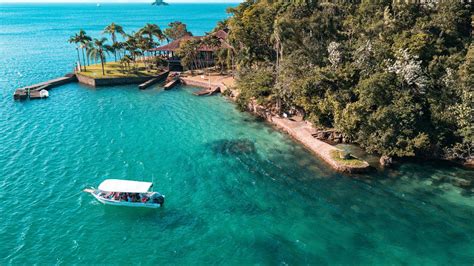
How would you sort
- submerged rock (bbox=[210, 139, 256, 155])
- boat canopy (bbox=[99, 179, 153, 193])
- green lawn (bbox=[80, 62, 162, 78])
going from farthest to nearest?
green lawn (bbox=[80, 62, 162, 78]) < submerged rock (bbox=[210, 139, 256, 155]) < boat canopy (bbox=[99, 179, 153, 193])

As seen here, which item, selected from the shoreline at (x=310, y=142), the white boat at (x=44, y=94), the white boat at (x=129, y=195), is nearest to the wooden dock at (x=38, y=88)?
the white boat at (x=44, y=94)

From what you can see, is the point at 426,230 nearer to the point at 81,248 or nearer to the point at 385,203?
the point at 385,203

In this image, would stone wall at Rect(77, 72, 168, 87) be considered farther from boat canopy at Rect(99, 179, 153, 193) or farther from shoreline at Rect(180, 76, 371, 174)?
boat canopy at Rect(99, 179, 153, 193)

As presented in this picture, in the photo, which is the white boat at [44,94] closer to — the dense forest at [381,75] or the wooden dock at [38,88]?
the wooden dock at [38,88]

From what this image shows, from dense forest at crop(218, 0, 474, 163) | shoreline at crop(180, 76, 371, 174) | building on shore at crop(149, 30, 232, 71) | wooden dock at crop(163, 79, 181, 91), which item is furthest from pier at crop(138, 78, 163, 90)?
dense forest at crop(218, 0, 474, 163)

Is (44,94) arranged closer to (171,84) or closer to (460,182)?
(171,84)
